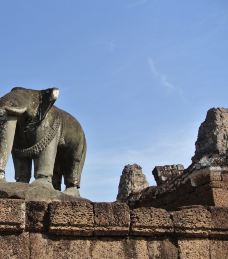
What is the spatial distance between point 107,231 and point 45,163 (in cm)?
135

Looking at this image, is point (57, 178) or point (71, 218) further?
point (57, 178)

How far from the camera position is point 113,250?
21.0ft

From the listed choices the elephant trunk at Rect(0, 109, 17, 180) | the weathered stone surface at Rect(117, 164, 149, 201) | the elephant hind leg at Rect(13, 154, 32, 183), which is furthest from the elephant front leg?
the weathered stone surface at Rect(117, 164, 149, 201)

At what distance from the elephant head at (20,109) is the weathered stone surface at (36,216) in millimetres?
785

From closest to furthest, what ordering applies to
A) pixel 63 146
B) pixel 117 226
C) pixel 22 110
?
pixel 117 226 → pixel 22 110 → pixel 63 146

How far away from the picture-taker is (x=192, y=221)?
265 inches

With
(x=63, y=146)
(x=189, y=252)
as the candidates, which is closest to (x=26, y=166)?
(x=63, y=146)

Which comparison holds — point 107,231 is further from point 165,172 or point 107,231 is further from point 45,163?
point 165,172

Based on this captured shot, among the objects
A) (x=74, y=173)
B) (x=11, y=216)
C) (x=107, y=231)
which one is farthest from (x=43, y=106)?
(x=107, y=231)

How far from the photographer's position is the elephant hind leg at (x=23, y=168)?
24.0 ft

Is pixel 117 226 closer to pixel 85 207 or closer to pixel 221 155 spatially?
pixel 85 207

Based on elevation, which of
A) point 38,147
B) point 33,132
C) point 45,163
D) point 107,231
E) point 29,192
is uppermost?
point 33,132

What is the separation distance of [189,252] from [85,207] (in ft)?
4.80

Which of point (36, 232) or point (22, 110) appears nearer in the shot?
point (36, 232)
